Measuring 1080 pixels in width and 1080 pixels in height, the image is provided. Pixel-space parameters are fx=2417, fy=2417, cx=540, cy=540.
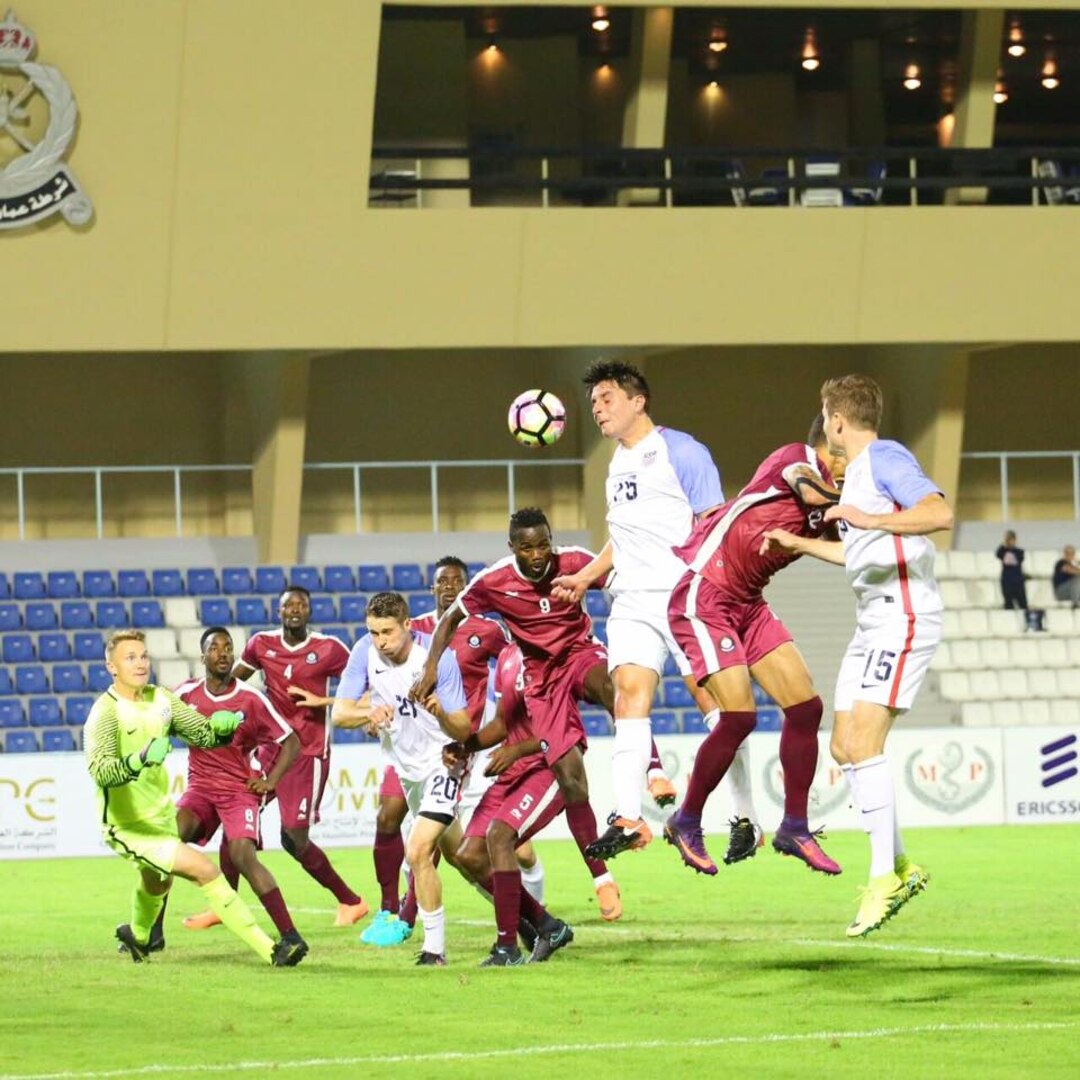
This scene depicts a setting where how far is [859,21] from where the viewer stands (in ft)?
112

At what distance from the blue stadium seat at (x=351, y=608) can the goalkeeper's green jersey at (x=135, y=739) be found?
17.0 metres

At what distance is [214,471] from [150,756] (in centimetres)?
2225

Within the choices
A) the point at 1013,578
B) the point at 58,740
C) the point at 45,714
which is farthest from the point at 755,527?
the point at 1013,578

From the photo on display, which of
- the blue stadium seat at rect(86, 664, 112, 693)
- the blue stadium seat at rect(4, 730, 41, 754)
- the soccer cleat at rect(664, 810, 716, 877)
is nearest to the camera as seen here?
the soccer cleat at rect(664, 810, 716, 877)

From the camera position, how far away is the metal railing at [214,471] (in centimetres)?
3238

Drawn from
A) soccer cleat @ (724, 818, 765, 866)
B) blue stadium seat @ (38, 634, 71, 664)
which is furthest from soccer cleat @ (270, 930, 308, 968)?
blue stadium seat @ (38, 634, 71, 664)

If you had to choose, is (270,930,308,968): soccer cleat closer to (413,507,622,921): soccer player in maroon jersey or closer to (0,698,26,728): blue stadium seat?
(413,507,622,921): soccer player in maroon jersey

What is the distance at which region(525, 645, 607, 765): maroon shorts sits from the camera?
503 inches

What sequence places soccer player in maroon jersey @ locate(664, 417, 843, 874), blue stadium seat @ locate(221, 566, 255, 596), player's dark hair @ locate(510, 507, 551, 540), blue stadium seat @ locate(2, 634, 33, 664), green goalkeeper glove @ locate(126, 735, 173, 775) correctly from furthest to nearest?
blue stadium seat @ locate(221, 566, 255, 596) < blue stadium seat @ locate(2, 634, 33, 664) < player's dark hair @ locate(510, 507, 551, 540) < green goalkeeper glove @ locate(126, 735, 173, 775) < soccer player in maroon jersey @ locate(664, 417, 843, 874)

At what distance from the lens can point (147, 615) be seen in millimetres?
29578

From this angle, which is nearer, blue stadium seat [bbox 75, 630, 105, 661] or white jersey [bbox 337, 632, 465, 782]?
white jersey [bbox 337, 632, 465, 782]

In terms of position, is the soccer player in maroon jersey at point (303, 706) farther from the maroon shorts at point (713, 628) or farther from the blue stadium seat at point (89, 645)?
the blue stadium seat at point (89, 645)

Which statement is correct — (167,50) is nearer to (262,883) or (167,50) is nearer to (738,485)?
(738,485)

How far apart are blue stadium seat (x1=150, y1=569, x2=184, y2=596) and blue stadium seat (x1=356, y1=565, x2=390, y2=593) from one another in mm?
2278
